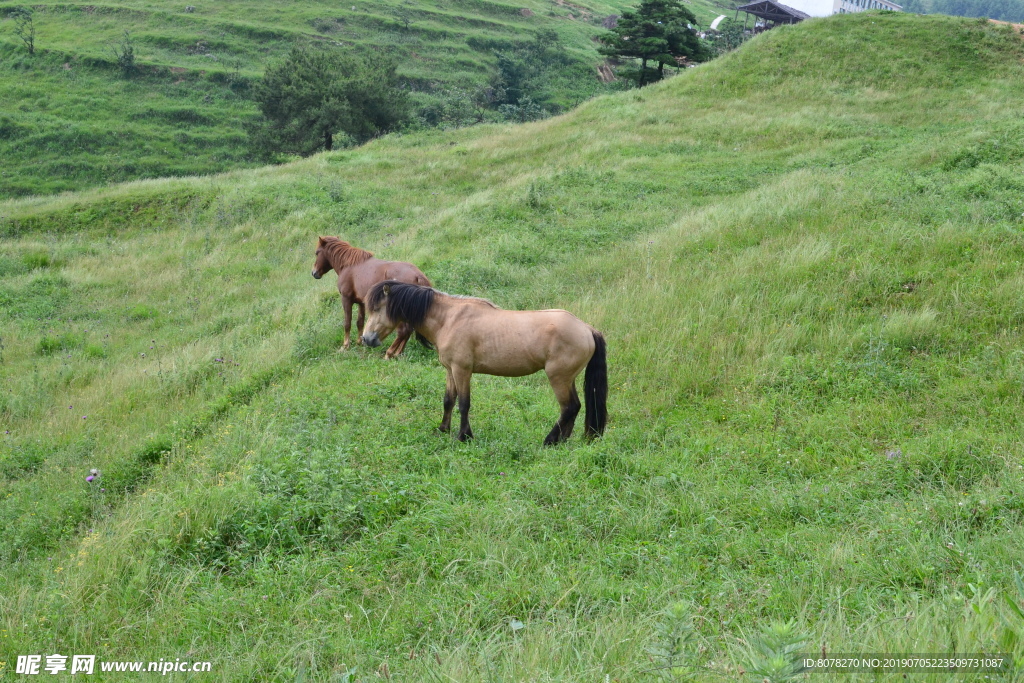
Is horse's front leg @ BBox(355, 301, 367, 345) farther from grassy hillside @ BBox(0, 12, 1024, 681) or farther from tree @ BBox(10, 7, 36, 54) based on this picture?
tree @ BBox(10, 7, 36, 54)

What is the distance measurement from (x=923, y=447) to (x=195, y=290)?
14.1 m

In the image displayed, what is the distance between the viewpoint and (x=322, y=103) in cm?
3475

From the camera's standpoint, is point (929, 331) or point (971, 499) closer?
point (971, 499)

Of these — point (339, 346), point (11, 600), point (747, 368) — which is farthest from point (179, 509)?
point (747, 368)

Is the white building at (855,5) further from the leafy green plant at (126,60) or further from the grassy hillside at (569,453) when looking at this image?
the grassy hillside at (569,453)

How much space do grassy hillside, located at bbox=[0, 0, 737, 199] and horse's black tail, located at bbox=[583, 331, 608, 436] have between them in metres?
36.0

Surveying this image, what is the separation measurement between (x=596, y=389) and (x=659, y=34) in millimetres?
39503

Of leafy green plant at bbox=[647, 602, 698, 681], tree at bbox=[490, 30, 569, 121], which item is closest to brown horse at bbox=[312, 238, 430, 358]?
leafy green plant at bbox=[647, 602, 698, 681]

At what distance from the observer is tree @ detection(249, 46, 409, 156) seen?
115ft

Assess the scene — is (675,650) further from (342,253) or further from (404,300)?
(342,253)

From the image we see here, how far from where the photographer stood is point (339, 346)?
32.1 ft

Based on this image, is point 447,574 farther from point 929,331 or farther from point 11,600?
point 929,331

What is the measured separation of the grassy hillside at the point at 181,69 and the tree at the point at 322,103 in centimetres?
362

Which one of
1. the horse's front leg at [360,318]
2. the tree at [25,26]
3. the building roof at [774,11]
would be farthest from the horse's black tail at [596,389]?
the building roof at [774,11]
